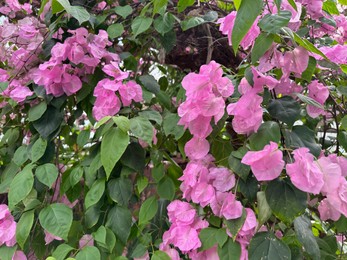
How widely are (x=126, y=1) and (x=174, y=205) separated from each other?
520 millimetres

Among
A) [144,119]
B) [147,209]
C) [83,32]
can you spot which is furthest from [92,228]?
[83,32]

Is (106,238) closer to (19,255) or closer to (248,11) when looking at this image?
(19,255)

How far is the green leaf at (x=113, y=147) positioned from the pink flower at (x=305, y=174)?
27 cm

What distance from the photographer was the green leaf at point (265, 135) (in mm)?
710

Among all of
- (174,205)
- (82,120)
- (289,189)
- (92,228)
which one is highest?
(289,189)

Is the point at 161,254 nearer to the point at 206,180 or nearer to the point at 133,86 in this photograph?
the point at 206,180

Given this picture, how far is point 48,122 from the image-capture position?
987mm

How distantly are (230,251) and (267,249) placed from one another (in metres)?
0.07

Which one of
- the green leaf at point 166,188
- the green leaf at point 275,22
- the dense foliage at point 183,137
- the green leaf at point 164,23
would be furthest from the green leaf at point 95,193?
the green leaf at point 275,22

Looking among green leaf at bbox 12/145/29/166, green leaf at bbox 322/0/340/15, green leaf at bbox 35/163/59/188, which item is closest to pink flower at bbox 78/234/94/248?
green leaf at bbox 35/163/59/188

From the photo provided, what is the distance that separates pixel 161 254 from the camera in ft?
2.70

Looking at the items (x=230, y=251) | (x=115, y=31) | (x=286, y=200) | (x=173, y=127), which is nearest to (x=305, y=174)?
(x=286, y=200)

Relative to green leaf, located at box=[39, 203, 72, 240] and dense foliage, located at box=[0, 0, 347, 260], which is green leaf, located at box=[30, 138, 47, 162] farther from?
green leaf, located at box=[39, 203, 72, 240]

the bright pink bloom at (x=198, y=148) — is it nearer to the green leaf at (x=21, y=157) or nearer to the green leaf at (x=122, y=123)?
the green leaf at (x=122, y=123)
